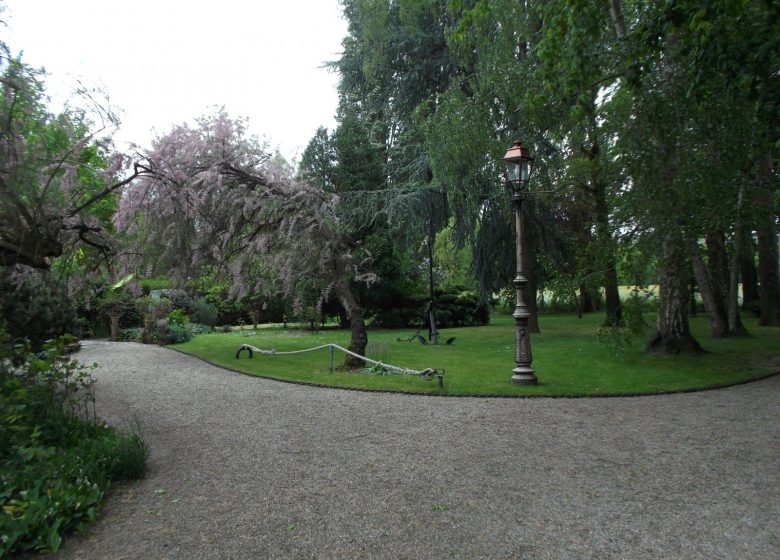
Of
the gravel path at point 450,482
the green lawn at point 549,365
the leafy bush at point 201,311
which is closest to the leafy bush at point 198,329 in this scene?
the leafy bush at point 201,311

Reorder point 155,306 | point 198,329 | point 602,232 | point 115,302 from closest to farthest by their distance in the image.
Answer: point 602,232, point 155,306, point 115,302, point 198,329

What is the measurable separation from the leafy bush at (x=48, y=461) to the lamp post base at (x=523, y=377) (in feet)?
18.1

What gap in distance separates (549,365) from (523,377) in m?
2.45

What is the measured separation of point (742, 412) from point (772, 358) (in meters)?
5.68

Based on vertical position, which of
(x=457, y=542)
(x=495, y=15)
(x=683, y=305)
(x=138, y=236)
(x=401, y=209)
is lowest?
(x=457, y=542)

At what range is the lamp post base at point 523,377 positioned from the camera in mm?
8238

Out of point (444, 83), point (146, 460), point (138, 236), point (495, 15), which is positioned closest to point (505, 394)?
point (146, 460)

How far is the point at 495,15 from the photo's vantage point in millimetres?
11531

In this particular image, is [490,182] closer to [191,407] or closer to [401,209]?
[401,209]

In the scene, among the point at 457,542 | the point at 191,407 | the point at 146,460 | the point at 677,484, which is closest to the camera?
the point at 457,542

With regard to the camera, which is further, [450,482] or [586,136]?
[586,136]

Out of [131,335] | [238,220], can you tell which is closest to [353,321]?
[238,220]

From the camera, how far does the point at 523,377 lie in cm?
828

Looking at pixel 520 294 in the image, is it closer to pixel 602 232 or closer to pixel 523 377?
pixel 523 377
